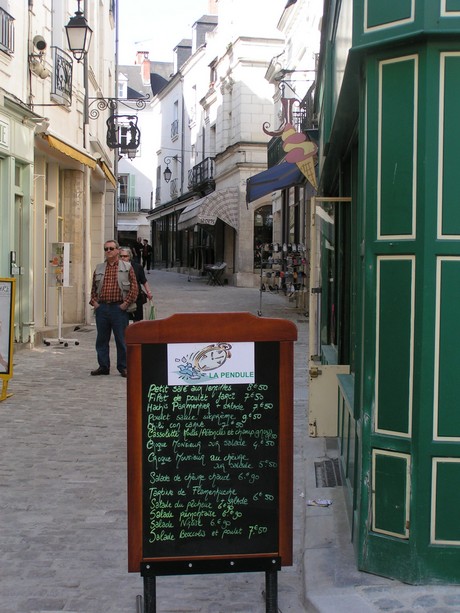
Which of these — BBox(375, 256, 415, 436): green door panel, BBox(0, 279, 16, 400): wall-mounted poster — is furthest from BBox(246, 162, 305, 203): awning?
BBox(375, 256, 415, 436): green door panel

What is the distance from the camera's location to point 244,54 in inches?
1209

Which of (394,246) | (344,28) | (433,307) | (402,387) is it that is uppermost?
(344,28)

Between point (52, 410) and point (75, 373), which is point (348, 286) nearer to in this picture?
point (52, 410)

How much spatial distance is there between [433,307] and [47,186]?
1356 cm

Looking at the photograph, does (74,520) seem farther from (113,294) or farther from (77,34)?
(77,34)

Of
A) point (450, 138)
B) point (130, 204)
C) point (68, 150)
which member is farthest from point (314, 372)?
point (130, 204)

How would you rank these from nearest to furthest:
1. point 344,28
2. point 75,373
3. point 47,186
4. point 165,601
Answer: point 165,601 < point 344,28 < point 75,373 < point 47,186

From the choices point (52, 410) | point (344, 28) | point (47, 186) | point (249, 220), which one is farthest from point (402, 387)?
point (249, 220)

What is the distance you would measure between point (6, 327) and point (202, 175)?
2919 cm

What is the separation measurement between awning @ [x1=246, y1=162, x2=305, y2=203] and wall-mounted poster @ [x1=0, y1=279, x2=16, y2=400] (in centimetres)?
963

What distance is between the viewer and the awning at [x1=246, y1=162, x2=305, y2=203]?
1764 centimetres

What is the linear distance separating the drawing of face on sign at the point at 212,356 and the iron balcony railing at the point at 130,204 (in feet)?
176

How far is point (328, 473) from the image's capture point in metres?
6.30

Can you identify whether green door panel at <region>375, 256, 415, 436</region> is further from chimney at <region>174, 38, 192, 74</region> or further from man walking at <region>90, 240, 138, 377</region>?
chimney at <region>174, 38, 192, 74</region>
